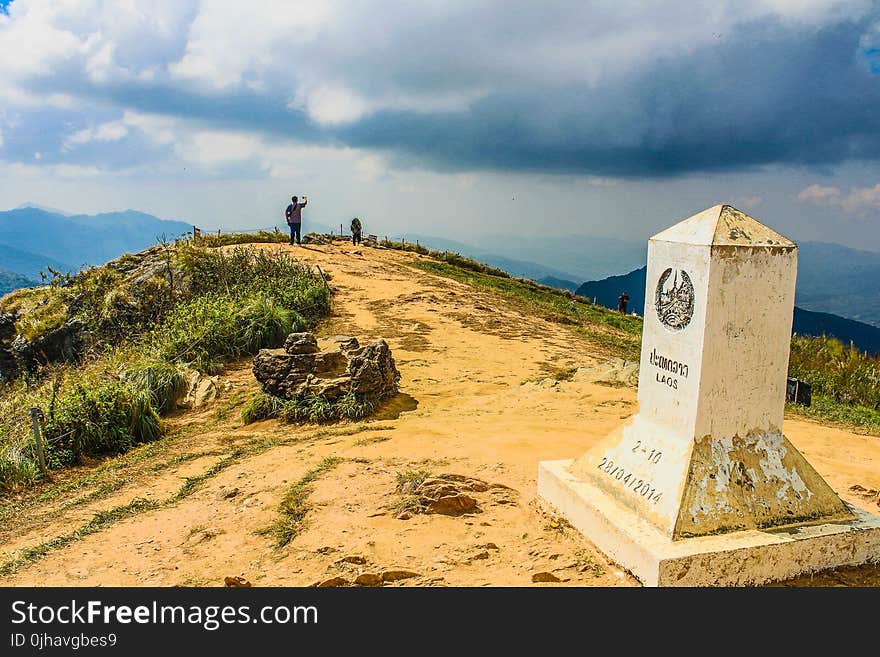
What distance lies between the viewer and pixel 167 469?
6715 millimetres

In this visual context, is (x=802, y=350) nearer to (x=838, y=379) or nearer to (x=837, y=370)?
(x=837, y=370)

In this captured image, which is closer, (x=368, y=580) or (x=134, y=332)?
(x=368, y=580)

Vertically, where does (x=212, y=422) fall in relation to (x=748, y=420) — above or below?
below

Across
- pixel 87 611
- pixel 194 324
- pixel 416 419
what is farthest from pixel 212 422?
pixel 87 611

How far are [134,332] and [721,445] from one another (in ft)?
44.2

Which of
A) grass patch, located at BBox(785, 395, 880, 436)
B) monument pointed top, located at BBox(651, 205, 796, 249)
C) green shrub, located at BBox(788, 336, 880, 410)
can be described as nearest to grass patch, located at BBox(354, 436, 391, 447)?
monument pointed top, located at BBox(651, 205, 796, 249)

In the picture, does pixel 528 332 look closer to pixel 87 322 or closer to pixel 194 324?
pixel 194 324

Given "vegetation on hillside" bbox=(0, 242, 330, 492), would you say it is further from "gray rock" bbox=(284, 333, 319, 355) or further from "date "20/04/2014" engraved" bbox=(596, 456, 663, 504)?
"date "20/04/2014" engraved" bbox=(596, 456, 663, 504)

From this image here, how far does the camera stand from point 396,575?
154 inches

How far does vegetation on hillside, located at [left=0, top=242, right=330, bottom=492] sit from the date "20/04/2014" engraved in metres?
5.90

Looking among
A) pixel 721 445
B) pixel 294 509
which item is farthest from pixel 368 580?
pixel 721 445

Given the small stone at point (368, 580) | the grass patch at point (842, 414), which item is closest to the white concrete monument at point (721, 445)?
the small stone at point (368, 580)

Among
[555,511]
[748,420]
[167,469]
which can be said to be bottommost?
[167,469]

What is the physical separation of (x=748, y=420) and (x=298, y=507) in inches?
133
